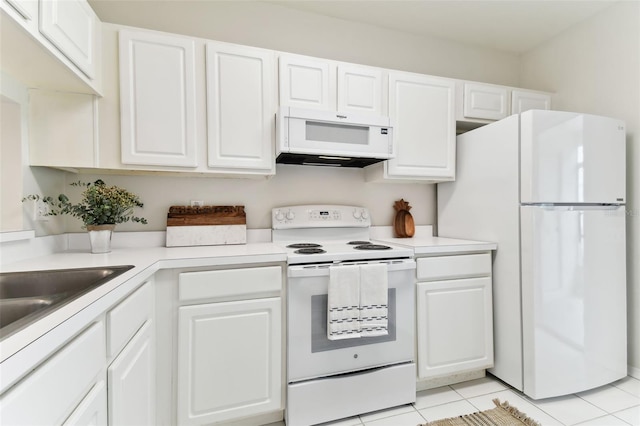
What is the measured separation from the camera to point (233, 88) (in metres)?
1.82

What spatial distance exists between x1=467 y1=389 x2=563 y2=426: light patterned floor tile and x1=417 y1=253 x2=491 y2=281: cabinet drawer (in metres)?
0.74

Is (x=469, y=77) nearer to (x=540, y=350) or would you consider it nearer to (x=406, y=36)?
(x=406, y=36)

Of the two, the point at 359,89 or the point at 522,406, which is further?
the point at 359,89

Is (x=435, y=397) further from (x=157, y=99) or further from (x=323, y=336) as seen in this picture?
(x=157, y=99)

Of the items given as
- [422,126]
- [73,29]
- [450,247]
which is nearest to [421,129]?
[422,126]

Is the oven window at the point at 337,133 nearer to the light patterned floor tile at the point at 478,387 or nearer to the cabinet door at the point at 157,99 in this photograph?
the cabinet door at the point at 157,99

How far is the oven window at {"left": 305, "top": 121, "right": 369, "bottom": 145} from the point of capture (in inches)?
73.0

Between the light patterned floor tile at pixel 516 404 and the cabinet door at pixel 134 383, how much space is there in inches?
69.0

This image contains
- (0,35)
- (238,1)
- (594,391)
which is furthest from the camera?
(238,1)

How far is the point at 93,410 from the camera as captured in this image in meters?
0.84

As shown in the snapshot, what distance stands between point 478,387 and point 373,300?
41.1 inches

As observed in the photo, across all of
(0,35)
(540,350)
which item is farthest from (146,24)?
(540,350)

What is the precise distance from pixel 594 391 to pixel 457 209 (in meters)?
1.41

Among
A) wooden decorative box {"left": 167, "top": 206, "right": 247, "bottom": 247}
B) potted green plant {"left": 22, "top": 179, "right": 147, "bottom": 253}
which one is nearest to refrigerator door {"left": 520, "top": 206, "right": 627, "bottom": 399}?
wooden decorative box {"left": 167, "top": 206, "right": 247, "bottom": 247}
